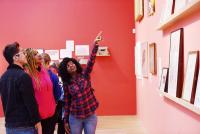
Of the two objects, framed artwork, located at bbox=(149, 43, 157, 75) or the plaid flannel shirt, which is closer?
the plaid flannel shirt

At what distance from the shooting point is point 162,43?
3070mm

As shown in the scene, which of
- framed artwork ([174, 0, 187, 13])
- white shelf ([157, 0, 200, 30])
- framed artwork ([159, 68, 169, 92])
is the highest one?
framed artwork ([174, 0, 187, 13])

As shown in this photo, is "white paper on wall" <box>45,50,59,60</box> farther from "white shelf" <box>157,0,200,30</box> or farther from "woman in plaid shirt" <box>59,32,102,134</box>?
"white shelf" <box>157,0,200,30</box>

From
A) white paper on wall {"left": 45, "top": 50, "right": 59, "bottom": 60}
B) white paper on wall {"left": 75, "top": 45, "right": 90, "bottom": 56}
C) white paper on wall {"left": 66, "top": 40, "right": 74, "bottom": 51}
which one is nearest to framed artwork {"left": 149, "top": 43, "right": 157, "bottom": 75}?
white paper on wall {"left": 75, "top": 45, "right": 90, "bottom": 56}

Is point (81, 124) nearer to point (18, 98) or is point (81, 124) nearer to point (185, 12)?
point (18, 98)

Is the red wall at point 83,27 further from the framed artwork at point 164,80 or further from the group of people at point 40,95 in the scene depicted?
the framed artwork at point 164,80

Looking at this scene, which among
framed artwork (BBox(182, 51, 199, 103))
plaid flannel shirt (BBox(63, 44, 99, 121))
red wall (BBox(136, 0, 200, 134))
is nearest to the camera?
framed artwork (BBox(182, 51, 199, 103))

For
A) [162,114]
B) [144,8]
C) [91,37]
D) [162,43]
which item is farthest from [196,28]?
[91,37]

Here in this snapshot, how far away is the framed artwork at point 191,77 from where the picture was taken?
193 centimetres

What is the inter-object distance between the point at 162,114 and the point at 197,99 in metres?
1.39

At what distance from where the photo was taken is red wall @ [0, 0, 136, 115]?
6281 mm

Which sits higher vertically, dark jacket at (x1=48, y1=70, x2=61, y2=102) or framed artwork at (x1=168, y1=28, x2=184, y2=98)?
framed artwork at (x1=168, y1=28, x2=184, y2=98)

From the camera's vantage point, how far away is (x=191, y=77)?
6.56 feet

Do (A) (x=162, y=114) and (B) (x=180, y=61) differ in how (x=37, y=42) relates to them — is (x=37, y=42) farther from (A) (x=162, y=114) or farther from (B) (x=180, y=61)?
(B) (x=180, y=61)
